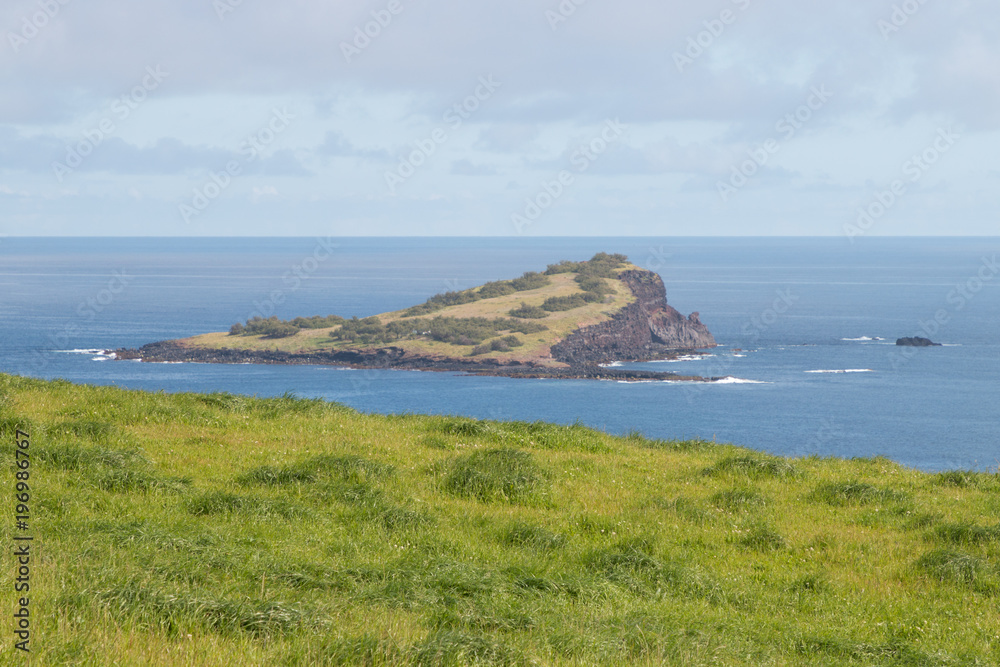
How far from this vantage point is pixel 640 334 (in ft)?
563

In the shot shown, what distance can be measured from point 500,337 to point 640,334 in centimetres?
3130

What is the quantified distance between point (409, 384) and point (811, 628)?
415 ft

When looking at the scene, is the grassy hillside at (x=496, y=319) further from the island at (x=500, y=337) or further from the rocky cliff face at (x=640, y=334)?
the rocky cliff face at (x=640, y=334)

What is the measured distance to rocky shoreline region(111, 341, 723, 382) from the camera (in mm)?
141250

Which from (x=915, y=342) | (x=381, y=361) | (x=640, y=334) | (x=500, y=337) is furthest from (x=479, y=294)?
(x=915, y=342)

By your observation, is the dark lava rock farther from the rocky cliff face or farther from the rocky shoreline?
the rocky shoreline

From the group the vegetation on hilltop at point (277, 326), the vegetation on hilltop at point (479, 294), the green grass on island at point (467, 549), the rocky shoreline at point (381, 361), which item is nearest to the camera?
the green grass on island at point (467, 549)

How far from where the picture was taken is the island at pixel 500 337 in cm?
14912

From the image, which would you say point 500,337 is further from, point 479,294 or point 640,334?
point 479,294

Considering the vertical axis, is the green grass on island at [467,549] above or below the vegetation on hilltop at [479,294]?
below

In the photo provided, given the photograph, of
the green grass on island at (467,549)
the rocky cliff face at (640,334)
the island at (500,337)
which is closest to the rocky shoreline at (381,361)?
the island at (500,337)

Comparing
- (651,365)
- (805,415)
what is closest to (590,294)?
(651,365)

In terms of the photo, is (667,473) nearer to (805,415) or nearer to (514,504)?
(514,504)

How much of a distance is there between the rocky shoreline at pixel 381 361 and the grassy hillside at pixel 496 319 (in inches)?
91.4
